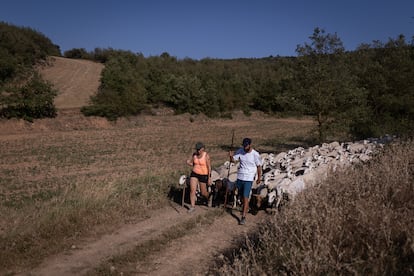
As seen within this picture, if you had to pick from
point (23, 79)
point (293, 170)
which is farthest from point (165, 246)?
point (23, 79)

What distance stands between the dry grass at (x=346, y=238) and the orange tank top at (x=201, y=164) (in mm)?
3610

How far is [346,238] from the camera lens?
4.63m

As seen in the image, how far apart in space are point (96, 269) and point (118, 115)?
30.3 m

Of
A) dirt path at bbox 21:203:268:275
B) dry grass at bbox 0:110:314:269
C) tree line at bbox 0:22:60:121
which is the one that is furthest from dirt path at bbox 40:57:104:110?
dirt path at bbox 21:203:268:275

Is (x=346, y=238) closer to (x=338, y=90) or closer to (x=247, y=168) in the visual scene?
(x=247, y=168)

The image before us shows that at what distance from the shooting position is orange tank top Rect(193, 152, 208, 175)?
9219mm

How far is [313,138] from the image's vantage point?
89.6 ft

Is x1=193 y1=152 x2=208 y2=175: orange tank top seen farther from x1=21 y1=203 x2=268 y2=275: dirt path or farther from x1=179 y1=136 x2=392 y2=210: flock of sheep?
x1=21 y1=203 x2=268 y2=275: dirt path

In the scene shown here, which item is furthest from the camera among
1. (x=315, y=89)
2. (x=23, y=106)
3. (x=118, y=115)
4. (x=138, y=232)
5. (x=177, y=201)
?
(x=118, y=115)

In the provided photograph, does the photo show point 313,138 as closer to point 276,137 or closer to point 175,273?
point 276,137

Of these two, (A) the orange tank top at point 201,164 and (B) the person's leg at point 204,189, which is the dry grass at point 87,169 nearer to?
(B) the person's leg at point 204,189

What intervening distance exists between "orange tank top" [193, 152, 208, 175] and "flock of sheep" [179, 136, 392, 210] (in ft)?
2.17

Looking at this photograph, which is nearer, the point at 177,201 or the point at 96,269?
the point at 96,269

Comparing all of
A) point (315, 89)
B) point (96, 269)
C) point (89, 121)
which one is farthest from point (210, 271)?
point (89, 121)
